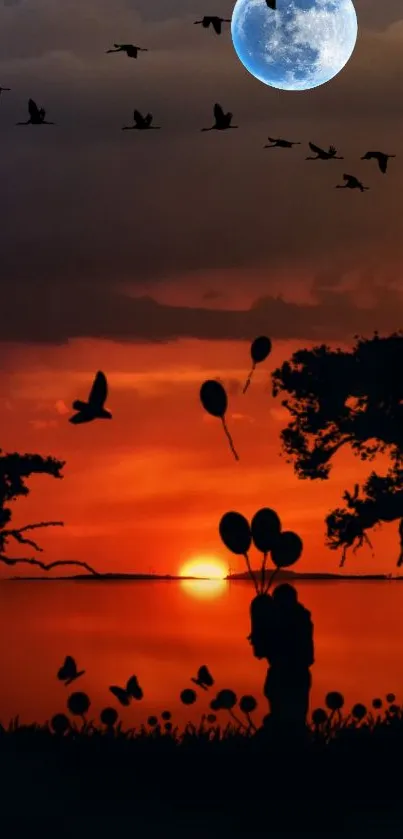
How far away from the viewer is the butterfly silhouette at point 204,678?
19.2 m

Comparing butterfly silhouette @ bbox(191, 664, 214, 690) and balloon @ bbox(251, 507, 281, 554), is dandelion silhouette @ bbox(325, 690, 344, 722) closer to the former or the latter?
butterfly silhouette @ bbox(191, 664, 214, 690)

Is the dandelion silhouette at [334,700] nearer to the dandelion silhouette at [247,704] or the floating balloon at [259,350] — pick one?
the dandelion silhouette at [247,704]

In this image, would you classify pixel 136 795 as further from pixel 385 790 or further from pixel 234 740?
pixel 385 790

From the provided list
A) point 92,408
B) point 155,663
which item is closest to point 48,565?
point 92,408

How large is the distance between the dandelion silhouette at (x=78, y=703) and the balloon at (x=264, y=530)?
319 centimetres

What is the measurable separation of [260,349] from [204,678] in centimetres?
490

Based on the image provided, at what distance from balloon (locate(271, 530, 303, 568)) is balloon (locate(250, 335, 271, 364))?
2.74 m

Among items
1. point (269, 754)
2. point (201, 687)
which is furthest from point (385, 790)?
point (201, 687)

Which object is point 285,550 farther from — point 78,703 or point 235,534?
point 78,703

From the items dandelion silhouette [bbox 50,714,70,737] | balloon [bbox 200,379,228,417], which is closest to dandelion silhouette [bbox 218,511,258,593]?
balloon [bbox 200,379,228,417]

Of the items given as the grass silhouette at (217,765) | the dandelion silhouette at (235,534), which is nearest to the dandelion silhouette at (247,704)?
the grass silhouette at (217,765)

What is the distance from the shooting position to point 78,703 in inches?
757

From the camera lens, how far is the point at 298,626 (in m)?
18.6

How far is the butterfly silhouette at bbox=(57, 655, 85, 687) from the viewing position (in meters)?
19.2
